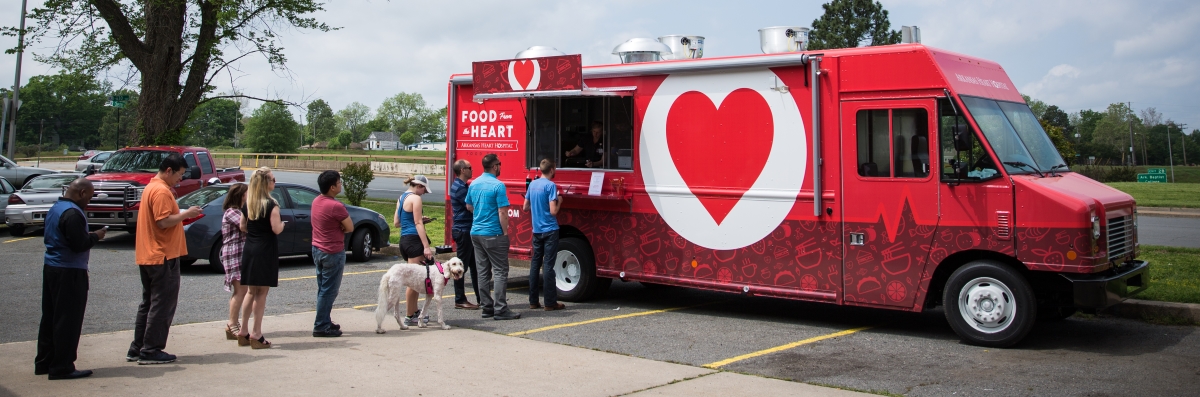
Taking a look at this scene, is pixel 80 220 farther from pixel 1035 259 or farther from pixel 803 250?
pixel 1035 259

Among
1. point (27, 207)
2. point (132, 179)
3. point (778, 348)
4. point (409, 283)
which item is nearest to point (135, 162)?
point (132, 179)

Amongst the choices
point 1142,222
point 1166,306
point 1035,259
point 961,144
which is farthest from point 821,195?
point 1142,222

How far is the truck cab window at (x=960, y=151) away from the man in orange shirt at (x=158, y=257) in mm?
6183

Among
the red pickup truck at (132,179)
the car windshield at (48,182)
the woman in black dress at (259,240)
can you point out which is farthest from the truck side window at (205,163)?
the woman in black dress at (259,240)

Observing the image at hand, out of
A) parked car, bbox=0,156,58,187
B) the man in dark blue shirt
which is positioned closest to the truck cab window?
the man in dark blue shirt

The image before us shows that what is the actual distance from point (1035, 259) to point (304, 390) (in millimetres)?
5920

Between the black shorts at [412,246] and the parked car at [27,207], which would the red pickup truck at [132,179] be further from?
the black shorts at [412,246]

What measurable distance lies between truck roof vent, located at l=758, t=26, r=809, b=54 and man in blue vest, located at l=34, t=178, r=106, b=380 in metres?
6.45

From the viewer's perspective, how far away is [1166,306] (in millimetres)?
9242

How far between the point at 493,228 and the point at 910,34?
477 centimetres

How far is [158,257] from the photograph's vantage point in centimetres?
695

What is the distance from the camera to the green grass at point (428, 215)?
684 inches

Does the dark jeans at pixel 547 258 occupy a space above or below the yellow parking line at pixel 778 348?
above

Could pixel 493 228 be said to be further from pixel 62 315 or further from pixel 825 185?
pixel 62 315
